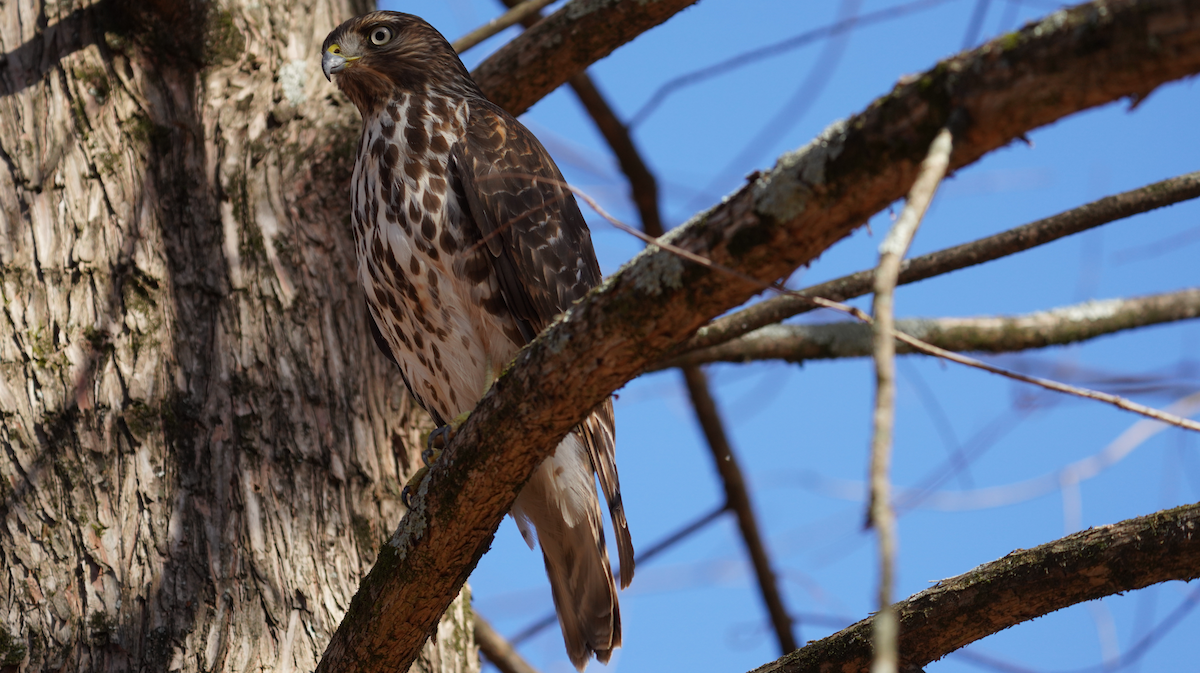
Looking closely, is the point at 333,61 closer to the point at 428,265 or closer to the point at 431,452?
the point at 428,265

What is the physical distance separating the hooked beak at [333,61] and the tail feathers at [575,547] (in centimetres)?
148

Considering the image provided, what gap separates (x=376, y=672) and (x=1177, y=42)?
1914mm

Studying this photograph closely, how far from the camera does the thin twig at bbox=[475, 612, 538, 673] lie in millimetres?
3877

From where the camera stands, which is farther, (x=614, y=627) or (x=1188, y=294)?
(x=1188, y=294)

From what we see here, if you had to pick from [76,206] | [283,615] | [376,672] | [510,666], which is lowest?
[376,672]

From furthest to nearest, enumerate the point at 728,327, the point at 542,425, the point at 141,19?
the point at 728,327, the point at 141,19, the point at 542,425

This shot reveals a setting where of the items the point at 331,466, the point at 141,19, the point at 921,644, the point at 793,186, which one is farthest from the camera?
the point at 141,19

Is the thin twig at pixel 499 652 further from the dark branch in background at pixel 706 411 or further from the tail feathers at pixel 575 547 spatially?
the dark branch in background at pixel 706 411

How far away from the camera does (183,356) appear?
9.66 ft

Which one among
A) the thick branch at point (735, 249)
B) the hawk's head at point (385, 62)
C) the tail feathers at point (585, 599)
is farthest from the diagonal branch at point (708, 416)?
the thick branch at point (735, 249)

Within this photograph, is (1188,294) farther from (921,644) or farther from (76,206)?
(76,206)

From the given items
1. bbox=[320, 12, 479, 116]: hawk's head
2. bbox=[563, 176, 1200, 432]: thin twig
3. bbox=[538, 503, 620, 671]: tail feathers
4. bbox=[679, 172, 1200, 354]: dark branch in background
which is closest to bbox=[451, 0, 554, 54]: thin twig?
bbox=[320, 12, 479, 116]: hawk's head

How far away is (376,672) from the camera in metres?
2.20

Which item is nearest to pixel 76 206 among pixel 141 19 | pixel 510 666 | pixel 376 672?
pixel 141 19
